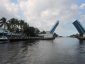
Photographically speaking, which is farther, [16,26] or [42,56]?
[16,26]

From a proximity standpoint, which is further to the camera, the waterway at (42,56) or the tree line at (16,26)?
the tree line at (16,26)

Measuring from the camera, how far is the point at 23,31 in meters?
140

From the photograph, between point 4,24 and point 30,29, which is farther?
point 30,29

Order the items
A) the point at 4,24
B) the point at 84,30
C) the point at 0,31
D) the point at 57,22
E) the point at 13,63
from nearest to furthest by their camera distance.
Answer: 1. the point at 13,63
2. the point at 0,31
3. the point at 4,24
4. the point at 84,30
5. the point at 57,22

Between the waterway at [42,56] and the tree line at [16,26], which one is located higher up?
the tree line at [16,26]

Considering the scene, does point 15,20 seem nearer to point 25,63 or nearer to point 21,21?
point 21,21

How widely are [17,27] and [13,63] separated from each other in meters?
114

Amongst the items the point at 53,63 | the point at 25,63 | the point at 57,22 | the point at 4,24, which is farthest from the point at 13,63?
the point at 57,22

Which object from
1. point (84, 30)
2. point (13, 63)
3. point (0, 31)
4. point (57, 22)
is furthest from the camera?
point (57, 22)

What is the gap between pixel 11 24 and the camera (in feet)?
407

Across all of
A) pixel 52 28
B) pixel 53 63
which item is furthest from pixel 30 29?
pixel 53 63

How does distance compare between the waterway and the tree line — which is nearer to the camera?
the waterway

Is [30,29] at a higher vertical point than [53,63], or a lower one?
higher

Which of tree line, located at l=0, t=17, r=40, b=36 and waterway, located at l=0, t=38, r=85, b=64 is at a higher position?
tree line, located at l=0, t=17, r=40, b=36
